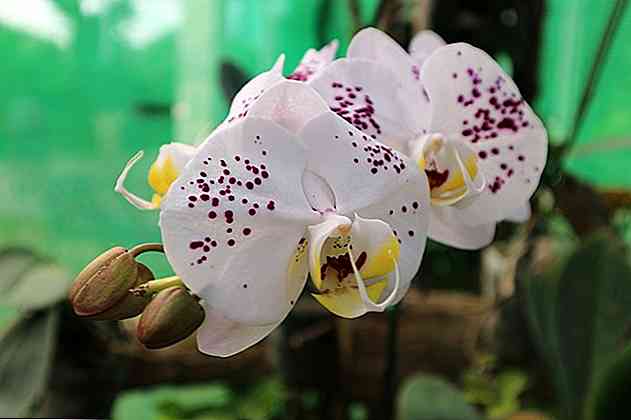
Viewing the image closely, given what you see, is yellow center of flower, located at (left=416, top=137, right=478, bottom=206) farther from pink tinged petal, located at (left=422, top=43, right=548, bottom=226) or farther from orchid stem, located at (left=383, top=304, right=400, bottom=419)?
orchid stem, located at (left=383, top=304, right=400, bottom=419)

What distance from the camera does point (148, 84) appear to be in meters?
0.99

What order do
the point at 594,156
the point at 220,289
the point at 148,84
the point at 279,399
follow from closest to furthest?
the point at 220,289 < the point at 279,399 < the point at 148,84 < the point at 594,156

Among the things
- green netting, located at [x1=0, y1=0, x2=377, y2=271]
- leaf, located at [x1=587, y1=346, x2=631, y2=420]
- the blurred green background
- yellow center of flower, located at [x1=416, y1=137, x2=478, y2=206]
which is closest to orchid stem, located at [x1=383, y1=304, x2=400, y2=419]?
the blurred green background

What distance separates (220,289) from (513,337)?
63cm

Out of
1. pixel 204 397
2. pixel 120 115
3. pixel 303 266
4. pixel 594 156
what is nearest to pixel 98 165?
pixel 120 115

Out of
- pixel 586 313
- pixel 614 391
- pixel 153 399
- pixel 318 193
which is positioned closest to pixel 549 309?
pixel 586 313

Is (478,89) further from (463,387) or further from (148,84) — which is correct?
(148,84)

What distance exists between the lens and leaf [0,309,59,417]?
518mm

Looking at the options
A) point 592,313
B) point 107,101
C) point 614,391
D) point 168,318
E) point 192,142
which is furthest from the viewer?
point 107,101

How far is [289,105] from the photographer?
27cm

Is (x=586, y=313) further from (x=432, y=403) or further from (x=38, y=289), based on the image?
(x=38, y=289)

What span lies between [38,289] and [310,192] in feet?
1.17

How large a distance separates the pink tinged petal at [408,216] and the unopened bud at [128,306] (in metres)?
0.08

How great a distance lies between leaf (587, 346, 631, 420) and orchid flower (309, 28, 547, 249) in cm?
16
